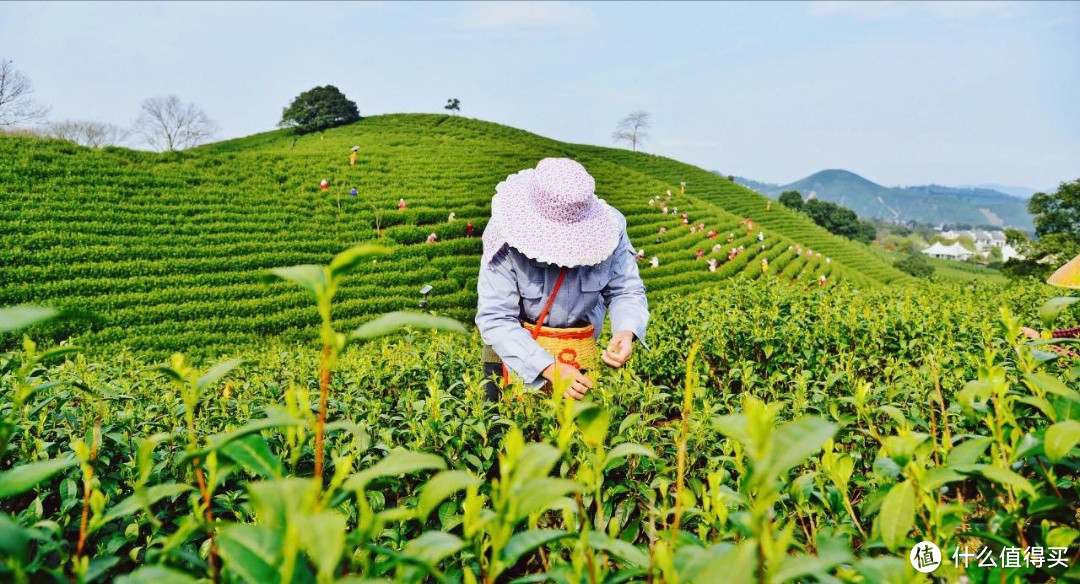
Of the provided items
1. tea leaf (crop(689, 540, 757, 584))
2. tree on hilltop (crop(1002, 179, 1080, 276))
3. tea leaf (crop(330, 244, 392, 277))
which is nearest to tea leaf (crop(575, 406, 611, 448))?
tea leaf (crop(689, 540, 757, 584))

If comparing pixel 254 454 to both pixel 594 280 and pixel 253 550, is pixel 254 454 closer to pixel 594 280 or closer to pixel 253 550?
pixel 253 550

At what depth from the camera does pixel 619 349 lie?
2.37 metres

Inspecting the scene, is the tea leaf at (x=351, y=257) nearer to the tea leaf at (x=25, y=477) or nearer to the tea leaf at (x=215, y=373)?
the tea leaf at (x=215, y=373)

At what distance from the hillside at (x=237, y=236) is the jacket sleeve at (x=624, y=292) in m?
8.54

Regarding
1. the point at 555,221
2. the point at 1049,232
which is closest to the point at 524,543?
the point at 555,221

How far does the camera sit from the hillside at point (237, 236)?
10.8 m

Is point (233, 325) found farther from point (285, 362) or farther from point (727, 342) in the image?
point (727, 342)

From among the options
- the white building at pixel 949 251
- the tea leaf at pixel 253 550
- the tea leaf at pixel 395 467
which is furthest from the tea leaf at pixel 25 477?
the white building at pixel 949 251

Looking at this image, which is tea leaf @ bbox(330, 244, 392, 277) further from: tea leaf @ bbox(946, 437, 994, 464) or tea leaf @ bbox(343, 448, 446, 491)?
tea leaf @ bbox(946, 437, 994, 464)

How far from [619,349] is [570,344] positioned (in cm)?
19

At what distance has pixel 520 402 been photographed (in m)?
1.92

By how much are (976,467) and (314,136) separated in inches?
1436

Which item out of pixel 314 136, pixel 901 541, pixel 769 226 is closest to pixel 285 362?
pixel 901 541

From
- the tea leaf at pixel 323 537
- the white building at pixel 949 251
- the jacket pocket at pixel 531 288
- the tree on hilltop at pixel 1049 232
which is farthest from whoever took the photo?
the white building at pixel 949 251
